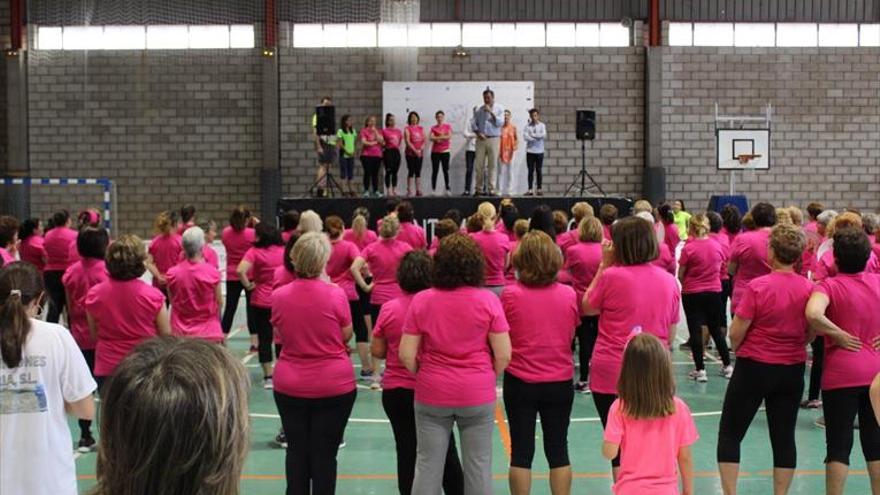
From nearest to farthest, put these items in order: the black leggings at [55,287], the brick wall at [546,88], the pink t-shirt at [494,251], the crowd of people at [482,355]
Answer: the crowd of people at [482,355]
the pink t-shirt at [494,251]
the black leggings at [55,287]
the brick wall at [546,88]

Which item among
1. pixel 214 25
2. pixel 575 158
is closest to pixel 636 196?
pixel 575 158

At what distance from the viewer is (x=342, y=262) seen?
812 cm

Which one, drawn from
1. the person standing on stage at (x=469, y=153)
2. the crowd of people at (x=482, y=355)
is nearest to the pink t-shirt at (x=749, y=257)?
the crowd of people at (x=482, y=355)

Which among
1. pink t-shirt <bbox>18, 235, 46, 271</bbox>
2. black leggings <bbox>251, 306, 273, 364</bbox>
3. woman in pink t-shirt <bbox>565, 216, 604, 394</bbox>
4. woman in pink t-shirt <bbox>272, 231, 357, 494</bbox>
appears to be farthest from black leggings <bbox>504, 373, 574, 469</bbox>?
pink t-shirt <bbox>18, 235, 46, 271</bbox>

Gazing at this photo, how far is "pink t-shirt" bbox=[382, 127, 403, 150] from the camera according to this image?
1619 centimetres

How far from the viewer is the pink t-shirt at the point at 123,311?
17.6ft

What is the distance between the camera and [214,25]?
66.9 ft

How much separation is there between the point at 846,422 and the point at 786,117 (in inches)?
658

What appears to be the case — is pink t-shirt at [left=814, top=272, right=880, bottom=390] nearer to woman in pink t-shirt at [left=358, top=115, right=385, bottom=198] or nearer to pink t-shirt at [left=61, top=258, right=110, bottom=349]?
pink t-shirt at [left=61, top=258, right=110, bottom=349]

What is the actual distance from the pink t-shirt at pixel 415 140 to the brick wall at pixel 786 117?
6.23m

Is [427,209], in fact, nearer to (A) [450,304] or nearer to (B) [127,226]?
(B) [127,226]

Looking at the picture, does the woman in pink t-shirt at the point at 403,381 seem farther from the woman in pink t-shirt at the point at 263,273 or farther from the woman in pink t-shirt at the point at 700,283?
the woman in pink t-shirt at the point at 700,283

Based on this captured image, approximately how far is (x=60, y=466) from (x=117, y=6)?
1865 cm

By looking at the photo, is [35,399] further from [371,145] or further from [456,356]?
[371,145]
